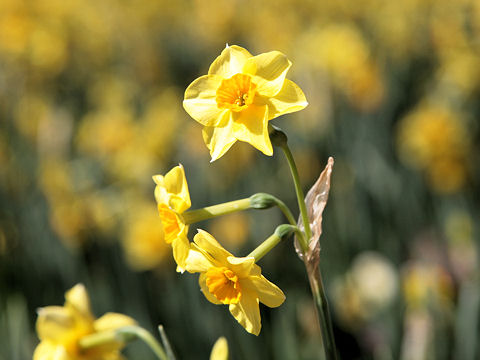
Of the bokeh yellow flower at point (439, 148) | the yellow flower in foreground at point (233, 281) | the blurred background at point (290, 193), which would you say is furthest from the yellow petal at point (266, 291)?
the bokeh yellow flower at point (439, 148)

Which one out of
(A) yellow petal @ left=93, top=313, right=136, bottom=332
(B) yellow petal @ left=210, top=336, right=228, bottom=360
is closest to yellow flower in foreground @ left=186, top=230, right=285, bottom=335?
(B) yellow petal @ left=210, top=336, right=228, bottom=360

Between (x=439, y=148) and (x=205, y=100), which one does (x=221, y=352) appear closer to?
(x=205, y=100)

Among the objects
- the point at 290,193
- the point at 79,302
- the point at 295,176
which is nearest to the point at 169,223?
the point at 295,176

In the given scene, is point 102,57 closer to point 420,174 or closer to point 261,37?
point 261,37

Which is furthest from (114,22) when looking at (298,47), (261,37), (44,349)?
(44,349)

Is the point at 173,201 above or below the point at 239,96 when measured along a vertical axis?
below
